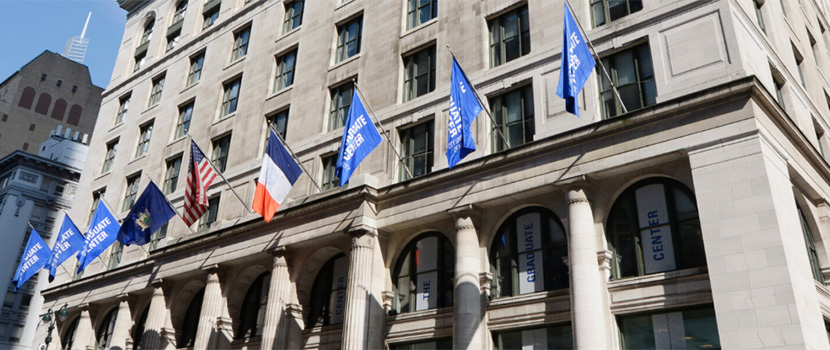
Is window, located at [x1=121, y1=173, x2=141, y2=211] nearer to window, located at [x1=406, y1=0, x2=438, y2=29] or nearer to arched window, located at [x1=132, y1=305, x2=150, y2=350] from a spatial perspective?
arched window, located at [x1=132, y1=305, x2=150, y2=350]

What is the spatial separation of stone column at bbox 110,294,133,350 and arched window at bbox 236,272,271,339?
8779 mm

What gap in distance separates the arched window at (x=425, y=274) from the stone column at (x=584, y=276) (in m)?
5.86

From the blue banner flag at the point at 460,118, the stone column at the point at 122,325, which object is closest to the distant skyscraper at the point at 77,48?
the stone column at the point at 122,325

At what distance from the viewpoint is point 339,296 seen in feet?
92.6

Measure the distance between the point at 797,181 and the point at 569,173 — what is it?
7412mm

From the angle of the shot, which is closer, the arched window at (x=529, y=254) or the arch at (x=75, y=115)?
the arched window at (x=529, y=254)

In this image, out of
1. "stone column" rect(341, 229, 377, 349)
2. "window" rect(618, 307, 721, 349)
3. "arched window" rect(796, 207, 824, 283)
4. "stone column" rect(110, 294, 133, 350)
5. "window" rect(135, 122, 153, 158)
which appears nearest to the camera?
"window" rect(618, 307, 721, 349)

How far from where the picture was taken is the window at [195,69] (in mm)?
43244

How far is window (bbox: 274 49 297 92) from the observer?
36.0m

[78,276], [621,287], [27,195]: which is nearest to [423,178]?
[621,287]

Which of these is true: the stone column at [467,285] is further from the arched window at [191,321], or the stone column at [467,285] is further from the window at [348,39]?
the arched window at [191,321]

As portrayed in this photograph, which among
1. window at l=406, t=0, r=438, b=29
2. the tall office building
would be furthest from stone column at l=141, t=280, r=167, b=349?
window at l=406, t=0, r=438, b=29

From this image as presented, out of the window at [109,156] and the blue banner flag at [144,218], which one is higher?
the window at [109,156]

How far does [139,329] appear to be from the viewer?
122ft
